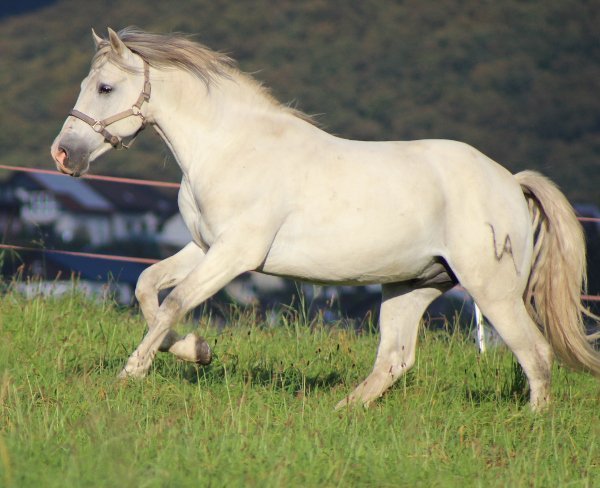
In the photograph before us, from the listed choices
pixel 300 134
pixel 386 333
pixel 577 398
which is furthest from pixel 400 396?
pixel 300 134

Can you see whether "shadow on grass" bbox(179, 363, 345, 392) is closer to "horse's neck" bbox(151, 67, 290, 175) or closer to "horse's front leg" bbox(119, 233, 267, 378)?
"horse's front leg" bbox(119, 233, 267, 378)

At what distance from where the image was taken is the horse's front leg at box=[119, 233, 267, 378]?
487 cm

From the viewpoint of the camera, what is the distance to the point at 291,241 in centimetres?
507

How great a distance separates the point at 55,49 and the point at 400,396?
37.3 m

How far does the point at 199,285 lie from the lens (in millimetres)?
4871

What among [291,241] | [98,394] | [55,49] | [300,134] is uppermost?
[300,134]

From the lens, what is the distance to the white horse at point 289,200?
501 cm

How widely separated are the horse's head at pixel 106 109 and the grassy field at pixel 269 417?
114 cm

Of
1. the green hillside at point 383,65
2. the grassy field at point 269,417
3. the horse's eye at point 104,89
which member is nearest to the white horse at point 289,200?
the horse's eye at point 104,89

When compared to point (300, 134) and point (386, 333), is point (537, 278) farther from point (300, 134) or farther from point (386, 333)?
point (300, 134)

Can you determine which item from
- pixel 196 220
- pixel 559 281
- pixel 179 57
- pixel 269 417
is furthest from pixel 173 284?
pixel 559 281

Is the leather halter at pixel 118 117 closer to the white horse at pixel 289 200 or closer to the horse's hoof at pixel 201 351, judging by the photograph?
the white horse at pixel 289 200

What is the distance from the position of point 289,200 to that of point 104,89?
3.73 ft

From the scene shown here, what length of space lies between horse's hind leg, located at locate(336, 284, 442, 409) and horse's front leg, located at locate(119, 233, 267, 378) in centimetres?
107
